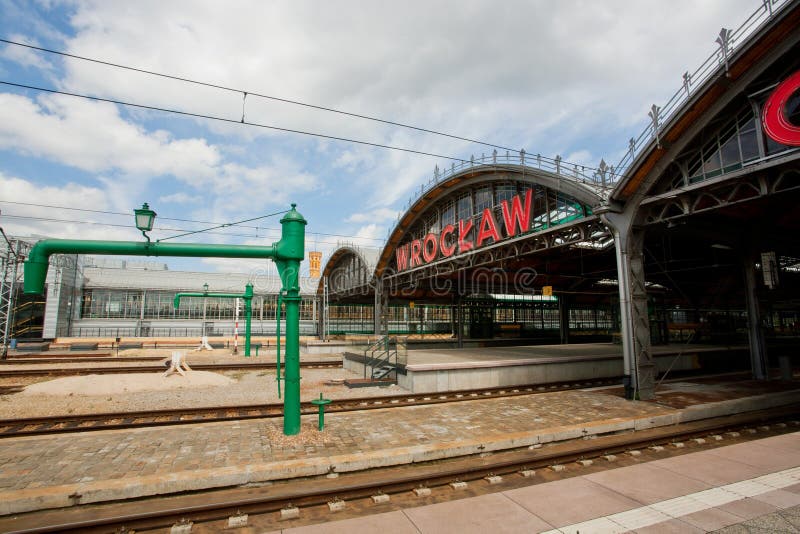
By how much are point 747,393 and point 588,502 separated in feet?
43.2

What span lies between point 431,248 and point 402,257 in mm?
5483

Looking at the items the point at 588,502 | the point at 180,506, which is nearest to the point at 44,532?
the point at 180,506

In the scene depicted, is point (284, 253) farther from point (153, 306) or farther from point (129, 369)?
point (153, 306)

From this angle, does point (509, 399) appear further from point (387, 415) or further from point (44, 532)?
point (44, 532)

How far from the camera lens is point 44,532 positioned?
5.10 m

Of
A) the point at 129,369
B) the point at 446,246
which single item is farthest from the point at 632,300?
the point at 129,369

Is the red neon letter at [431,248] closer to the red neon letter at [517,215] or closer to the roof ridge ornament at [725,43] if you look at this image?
the red neon letter at [517,215]

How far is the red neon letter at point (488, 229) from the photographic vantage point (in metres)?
21.4

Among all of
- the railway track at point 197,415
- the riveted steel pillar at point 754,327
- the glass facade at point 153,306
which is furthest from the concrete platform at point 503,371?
the glass facade at point 153,306

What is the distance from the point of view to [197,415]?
1217 centimetres

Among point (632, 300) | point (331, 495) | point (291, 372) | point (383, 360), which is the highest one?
point (632, 300)

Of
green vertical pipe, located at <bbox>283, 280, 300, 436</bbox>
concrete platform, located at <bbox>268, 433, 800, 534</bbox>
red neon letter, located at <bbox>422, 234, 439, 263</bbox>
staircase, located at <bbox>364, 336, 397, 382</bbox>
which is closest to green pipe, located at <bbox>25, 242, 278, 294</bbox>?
green vertical pipe, located at <bbox>283, 280, 300, 436</bbox>

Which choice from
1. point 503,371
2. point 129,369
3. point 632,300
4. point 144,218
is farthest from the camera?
point 129,369

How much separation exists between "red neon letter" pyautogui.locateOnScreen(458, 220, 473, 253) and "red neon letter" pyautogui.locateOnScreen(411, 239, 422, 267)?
5.19 metres
